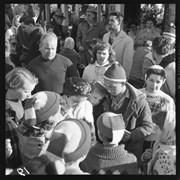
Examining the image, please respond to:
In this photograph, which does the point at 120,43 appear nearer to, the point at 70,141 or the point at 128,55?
the point at 128,55

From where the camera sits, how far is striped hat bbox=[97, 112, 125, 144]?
123 inches

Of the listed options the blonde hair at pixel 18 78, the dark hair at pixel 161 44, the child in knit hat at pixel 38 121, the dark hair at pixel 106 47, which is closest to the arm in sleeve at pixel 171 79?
the dark hair at pixel 161 44

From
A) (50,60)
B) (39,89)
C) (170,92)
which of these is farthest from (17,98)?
(170,92)

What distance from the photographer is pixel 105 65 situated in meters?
3.21

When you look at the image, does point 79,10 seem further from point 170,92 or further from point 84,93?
point 170,92

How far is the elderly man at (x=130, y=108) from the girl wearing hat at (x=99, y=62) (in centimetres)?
5

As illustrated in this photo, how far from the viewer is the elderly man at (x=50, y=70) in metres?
3.22

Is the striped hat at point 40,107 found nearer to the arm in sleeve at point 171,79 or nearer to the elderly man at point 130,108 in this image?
the elderly man at point 130,108

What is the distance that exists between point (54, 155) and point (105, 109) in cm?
57

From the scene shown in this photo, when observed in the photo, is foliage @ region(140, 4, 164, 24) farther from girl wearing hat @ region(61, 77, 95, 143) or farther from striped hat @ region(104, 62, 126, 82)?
girl wearing hat @ region(61, 77, 95, 143)

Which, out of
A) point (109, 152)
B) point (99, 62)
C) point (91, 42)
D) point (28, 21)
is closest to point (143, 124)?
point (109, 152)

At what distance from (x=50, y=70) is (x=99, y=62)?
40 cm

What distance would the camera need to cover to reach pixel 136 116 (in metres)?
3.24
